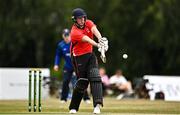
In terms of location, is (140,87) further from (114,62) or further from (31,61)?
(31,61)

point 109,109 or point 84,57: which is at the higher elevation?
point 84,57

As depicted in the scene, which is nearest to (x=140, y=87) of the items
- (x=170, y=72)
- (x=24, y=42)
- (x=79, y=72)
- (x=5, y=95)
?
(x=5, y=95)

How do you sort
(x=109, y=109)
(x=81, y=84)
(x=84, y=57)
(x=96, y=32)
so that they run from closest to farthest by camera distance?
(x=96, y=32), (x=84, y=57), (x=81, y=84), (x=109, y=109)

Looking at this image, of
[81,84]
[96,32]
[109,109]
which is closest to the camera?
[96,32]

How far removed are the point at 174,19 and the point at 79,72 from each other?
105ft

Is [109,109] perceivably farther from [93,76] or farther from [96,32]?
[96,32]

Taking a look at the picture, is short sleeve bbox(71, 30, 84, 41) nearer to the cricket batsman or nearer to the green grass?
the cricket batsman

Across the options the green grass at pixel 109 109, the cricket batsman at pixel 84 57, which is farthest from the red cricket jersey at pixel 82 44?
the green grass at pixel 109 109

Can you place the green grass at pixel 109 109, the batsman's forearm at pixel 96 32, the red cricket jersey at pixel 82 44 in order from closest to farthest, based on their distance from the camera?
the batsman's forearm at pixel 96 32
the red cricket jersey at pixel 82 44
the green grass at pixel 109 109

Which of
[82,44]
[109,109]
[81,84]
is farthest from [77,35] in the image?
[109,109]

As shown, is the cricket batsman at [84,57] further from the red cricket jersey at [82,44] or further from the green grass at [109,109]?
the green grass at [109,109]

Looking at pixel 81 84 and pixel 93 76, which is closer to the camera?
pixel 93 76

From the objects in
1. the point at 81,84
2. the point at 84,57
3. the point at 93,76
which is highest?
the point at 84,57

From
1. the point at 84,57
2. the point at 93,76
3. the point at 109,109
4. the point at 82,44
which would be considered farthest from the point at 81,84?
the point at 109,109
